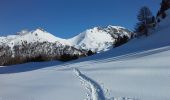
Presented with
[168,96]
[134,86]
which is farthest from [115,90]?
[168,96]

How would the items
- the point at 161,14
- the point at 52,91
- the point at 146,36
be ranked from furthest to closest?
the point at 161,14, the point at 146,36, the point at 52,91

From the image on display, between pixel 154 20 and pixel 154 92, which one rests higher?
pixel 154 20

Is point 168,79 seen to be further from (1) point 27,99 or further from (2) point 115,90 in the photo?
(1) point 27,99

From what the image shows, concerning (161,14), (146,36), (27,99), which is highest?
(161,14)

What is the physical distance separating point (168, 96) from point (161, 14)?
84579 millimetres

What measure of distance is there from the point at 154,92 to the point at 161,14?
83.5m

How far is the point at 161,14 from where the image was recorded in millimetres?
93125

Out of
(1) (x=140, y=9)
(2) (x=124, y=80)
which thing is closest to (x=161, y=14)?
(1) (x=140, y=9)

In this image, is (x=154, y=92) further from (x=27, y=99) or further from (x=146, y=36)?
(x=146, y=36)

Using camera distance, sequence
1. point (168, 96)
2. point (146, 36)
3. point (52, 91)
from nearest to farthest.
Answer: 1. point (168, 96)
2. point (52, 91)
3. point (146, 36)

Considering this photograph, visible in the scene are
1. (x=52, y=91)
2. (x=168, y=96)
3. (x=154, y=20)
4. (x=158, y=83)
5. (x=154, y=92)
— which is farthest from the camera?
(x=154, y=20)

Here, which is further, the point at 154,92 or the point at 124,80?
the point at 124,80

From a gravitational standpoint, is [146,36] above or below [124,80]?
above

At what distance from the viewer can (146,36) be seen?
80.4 metres
